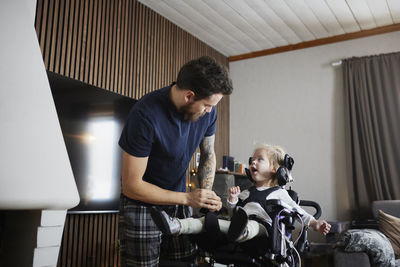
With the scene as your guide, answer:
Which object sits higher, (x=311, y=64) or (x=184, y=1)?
(x=184, y=1)

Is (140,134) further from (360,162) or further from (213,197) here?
(360,162)

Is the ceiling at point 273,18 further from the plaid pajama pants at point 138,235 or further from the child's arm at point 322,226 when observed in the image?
the plaid pajama pants at point 138,235

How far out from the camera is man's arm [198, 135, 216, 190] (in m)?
2.00

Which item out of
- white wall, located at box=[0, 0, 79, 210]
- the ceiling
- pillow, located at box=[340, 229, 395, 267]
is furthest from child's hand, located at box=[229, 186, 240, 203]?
the ceiling

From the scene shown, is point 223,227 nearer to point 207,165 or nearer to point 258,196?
point 207,165

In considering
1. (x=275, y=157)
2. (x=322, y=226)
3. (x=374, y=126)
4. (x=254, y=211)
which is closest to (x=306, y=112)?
(x=374, y=126)

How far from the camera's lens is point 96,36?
11.7ft

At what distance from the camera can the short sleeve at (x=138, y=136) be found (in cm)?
160

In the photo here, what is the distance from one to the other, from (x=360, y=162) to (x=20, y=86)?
3749 mm

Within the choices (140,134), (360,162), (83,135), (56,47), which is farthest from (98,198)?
(360,162)

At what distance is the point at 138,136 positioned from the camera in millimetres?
1607

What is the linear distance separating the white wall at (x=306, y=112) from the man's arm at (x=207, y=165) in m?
3.02

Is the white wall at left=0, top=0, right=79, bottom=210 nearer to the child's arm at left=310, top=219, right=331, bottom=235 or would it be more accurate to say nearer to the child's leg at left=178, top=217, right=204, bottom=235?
the child's leg at left=178, top=217, right=204, bottom=235

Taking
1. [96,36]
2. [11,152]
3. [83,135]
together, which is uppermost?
[96,36]
